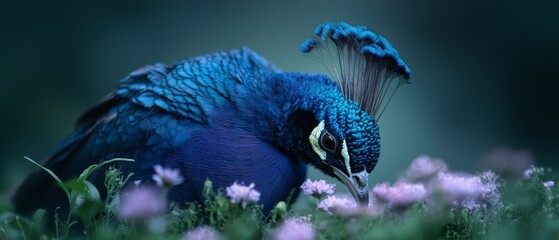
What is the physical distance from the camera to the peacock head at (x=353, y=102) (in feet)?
7.55

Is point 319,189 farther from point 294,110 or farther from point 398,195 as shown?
point 294,110

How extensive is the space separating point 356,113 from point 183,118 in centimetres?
62

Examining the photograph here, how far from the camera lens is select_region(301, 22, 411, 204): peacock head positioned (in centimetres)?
230

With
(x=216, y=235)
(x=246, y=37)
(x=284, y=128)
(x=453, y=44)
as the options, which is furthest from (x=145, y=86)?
(x=453, y=44)

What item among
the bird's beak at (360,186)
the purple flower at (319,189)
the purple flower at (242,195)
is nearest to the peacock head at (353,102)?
the bird's beak at (360,186)

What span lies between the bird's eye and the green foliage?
0.47 m

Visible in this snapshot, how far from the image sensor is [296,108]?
98.0 inches

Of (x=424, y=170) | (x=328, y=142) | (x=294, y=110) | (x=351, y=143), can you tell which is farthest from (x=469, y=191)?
(x=294, y=110)

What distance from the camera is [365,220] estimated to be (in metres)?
1.63

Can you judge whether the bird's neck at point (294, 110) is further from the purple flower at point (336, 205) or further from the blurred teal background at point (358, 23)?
the blurred teal background at point (358, 23)

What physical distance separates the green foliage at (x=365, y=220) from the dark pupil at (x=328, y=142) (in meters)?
0.47

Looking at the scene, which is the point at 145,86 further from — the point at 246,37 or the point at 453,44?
the point at 453,44

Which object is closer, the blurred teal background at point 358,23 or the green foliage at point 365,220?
the green foliage at point 365,220

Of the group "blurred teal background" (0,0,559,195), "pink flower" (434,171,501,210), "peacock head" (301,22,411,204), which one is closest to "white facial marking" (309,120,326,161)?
"peacock head" (301,22,411,204)
